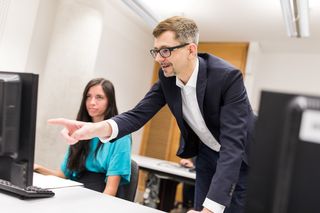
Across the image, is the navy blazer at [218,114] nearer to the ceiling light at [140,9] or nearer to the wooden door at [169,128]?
the ceiling light at [140,9]

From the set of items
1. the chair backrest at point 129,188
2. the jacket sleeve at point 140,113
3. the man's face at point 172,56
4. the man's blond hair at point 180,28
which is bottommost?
the chair backrest at point 129,188

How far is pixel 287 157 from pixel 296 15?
10.2 ft

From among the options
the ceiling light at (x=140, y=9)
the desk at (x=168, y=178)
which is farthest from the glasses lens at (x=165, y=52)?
the ceiling light at (x=140, y=9)

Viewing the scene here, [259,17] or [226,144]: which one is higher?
[259,17]

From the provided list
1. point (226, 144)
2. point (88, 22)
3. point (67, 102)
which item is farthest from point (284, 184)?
point (88, 22)

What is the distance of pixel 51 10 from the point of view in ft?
11.4

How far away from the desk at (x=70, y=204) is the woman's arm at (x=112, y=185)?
0.23 metres

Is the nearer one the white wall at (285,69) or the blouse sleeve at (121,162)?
the blouse sleeve at (121,162)

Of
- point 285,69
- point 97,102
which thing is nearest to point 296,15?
point 285,69

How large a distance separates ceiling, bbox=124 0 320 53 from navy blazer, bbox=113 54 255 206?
87.5 inches

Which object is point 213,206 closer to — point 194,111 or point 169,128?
point 194,111

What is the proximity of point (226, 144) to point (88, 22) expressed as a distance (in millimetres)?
2709

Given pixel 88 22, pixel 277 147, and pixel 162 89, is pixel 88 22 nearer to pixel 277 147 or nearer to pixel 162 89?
pixel 162 89

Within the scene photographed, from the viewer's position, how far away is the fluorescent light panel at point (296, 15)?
2.87 meters
